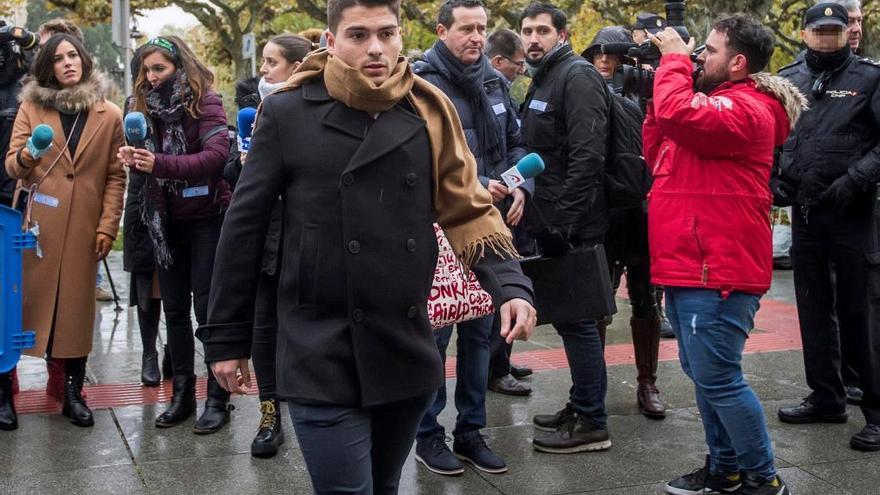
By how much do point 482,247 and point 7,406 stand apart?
11.1 ft

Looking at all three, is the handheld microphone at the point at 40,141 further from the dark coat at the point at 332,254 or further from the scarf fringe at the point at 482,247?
the scarf fringe at the point at 482,247

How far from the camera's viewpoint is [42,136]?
507cm

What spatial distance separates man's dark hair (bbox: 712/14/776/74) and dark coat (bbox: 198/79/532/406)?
1.86 metres

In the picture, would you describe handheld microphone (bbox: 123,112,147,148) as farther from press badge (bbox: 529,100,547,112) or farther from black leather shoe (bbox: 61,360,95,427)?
press badge (bbox: 529,100,547,112)

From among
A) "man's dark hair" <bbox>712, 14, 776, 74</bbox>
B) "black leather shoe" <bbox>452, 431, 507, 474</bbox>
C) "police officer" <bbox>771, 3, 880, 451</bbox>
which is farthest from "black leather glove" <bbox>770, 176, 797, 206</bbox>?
"black leather shoe" <bbox>452, 431, 507, 474</bbox>

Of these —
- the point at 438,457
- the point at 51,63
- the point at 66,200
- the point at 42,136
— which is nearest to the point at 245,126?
the point at 42,136

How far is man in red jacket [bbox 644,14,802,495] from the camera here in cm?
409

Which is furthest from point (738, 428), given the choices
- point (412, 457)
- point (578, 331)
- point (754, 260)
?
point (412, 457)

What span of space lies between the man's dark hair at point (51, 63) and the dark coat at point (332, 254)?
3.21 meters

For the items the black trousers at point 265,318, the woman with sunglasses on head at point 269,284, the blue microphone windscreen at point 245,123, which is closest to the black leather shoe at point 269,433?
the woman with sunglasses on head at point 269,284

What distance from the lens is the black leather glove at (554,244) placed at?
4855 mm

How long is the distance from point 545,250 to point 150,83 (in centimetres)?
215

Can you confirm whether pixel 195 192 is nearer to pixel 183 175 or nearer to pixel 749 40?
pixel 183 175

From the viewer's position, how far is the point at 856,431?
5379 millimetres
